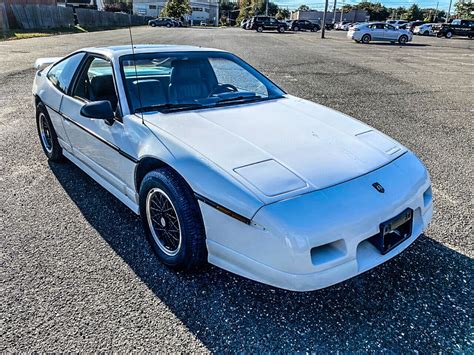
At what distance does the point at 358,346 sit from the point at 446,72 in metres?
12.8

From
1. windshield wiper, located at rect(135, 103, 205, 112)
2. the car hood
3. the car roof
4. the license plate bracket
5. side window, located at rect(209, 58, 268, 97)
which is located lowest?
the license plate bracket

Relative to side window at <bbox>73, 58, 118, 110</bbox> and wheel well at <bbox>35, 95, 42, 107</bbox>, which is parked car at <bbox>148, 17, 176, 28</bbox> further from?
side window at <bbox>73, 58, 118, 110</bbox>

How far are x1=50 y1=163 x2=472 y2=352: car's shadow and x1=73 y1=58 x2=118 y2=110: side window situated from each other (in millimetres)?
1266

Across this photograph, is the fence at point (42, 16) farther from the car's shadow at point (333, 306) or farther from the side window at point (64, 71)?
the car's shadow at point (333, 306)

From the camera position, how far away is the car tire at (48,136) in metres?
3.90

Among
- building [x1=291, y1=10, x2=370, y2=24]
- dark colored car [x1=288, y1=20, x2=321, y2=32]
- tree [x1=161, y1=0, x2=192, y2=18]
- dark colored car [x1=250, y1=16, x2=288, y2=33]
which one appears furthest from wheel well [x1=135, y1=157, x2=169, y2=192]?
building [x1=291, y1=10, x2=370, y2=24]

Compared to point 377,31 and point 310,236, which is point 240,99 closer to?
point 310,236

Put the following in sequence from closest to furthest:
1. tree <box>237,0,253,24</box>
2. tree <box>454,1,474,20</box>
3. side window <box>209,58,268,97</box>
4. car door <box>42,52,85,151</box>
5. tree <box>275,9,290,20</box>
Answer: side window <box>209,58,268,97</box> < car door <box>42,52,85,151</box> < tree <box>454,1,474,20</box> < tree <box>237,0,253,24</box> < tree <box>275,9,290,20</box>

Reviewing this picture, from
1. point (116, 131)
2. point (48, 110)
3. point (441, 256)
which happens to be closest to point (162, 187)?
point (116, 131)

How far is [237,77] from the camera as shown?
3611mm

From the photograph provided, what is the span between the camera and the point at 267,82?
3.51 metres

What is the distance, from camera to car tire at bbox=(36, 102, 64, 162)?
3902 mm

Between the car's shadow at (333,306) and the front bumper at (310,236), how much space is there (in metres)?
0.29

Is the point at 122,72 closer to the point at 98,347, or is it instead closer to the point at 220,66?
the point at 220,66
